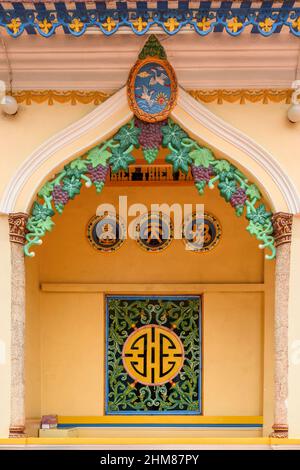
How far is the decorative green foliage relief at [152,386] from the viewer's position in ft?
20.3

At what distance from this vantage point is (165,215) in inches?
250

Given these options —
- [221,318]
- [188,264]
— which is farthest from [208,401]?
[188,264]

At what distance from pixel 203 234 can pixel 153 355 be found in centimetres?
107

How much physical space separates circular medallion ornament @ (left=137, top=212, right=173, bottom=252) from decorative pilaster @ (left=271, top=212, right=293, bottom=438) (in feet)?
5.20

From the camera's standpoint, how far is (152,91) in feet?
16.0

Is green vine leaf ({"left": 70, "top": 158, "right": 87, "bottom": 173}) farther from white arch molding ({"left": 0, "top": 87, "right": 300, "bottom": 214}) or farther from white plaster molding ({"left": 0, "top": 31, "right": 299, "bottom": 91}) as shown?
white plaster molding ({"left": 0, "top": 31, "right": 299, "bottom": 91})

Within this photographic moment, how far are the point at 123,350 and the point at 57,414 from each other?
28.9 inches

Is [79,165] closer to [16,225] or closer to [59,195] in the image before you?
[59,195]

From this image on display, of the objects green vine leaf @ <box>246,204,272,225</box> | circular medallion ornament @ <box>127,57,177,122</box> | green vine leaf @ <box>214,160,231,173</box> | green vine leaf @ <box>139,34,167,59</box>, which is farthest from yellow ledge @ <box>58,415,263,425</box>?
green vine leaf @ <box>139,34,167,59</box>

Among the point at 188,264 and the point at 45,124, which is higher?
the point at 45,124

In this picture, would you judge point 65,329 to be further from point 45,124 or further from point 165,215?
point 45,124

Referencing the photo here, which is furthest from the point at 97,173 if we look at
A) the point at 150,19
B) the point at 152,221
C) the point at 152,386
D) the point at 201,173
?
the point at 152,386

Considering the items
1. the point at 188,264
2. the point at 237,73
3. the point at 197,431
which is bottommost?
the point at 197,431
